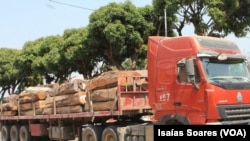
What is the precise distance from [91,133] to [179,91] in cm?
363

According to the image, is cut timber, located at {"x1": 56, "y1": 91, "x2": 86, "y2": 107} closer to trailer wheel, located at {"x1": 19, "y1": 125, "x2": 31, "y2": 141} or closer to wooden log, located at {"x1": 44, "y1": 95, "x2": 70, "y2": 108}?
wooden log, located at {"x1": 44, "y1": 95, "x2": 70, "y2": 108}

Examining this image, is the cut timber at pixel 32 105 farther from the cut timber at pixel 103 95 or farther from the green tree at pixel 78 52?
the green tree at pixel 78 52

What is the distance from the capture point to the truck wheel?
11469 millimetres

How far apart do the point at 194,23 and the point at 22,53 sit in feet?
72.8

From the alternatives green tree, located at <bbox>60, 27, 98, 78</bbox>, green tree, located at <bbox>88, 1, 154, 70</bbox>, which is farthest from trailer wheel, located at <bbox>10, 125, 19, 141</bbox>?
green tree, located at <bbox>60, 27, 98, 78</bbox>

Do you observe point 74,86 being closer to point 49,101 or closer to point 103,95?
point 103,95

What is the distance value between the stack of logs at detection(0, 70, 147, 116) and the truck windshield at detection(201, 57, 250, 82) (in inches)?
102

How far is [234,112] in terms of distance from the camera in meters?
9.49

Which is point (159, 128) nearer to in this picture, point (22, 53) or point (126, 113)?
point (126, 113)

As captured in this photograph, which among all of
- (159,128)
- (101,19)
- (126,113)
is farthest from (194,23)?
(159,128)

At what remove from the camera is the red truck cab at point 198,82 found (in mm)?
9320

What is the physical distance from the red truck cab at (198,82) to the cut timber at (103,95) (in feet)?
4.05

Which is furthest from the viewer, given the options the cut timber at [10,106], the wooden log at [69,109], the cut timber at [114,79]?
the cut timber at [10,106]

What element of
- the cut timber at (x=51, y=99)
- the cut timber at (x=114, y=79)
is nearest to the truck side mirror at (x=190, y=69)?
the cut timber at (x=114, y=79)
